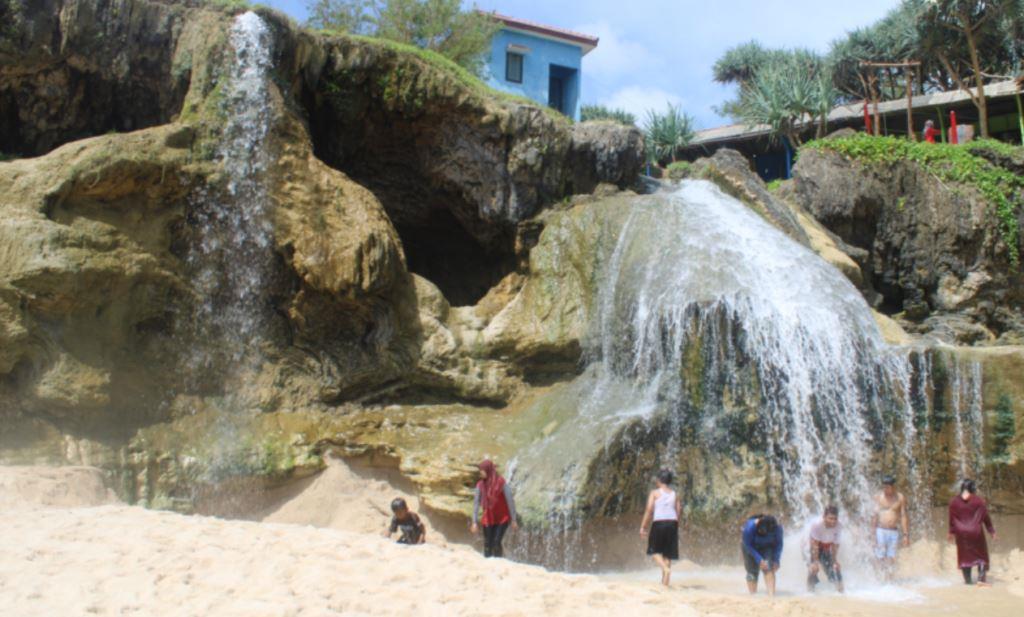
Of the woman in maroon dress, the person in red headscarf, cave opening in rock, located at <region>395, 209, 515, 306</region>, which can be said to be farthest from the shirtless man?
cave opening in rock, located at <region>395, 209, 515, 306</region>

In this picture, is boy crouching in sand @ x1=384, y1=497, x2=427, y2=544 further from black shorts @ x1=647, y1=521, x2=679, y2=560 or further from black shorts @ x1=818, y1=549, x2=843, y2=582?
black shorts @ x1=818, y1=549, x2=843, y2=582

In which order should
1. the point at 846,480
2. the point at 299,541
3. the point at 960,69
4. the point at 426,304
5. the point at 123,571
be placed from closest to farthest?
the point at 123,571, the point at 299,541, the point at 846,480, the point at 426,304, the point at 960,69

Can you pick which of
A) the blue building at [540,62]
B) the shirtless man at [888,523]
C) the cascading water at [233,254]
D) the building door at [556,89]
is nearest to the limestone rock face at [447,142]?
the cascading water at [233,254]

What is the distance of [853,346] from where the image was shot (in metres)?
12.2

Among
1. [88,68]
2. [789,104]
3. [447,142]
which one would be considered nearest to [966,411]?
[447,142]

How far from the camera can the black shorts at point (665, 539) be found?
9.24m

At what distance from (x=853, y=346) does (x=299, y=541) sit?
760cm

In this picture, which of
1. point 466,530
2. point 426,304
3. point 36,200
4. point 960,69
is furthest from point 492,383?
point 960,69

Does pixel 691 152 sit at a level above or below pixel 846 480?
above

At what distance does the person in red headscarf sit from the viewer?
9.87 m

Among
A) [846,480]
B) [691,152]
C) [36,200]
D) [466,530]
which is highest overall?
[691,152]

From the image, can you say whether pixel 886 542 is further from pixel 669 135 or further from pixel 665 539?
pixel 669 135

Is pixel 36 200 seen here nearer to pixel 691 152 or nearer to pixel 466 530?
pixel 466 530

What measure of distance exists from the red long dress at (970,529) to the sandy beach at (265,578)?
2.61ft
